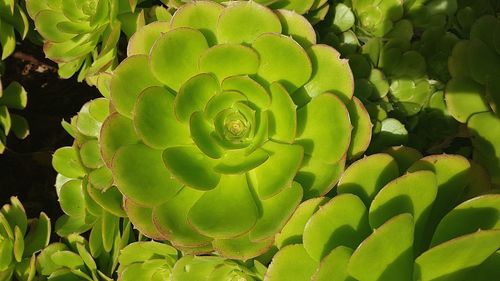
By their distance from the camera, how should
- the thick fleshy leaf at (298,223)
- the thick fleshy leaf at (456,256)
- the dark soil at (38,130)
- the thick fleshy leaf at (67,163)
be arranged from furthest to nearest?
the dark soil at (38,130)
the thick fleshy leaf at (67,163)
the thick fleshy leaf at (298,223)
the thick fleshy leaf at (456,256)

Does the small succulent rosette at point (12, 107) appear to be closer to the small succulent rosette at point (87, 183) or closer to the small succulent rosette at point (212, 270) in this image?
the small succulent rosette at point (87, 183)

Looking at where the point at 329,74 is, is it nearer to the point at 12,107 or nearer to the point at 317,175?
the point at 317,175

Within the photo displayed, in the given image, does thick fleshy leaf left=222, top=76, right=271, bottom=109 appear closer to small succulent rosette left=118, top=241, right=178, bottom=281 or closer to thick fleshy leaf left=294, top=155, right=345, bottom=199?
thick fleshy leaf left=294, top=155, right=345, bottom=199

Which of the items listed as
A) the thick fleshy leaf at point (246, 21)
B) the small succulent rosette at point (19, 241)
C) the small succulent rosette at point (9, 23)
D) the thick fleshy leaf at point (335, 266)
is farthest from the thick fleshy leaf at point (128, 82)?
the small succulent rosette at point (9, 23)

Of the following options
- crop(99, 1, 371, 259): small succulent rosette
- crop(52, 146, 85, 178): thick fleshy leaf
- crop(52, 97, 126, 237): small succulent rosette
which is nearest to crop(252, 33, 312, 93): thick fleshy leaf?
crop(99, 1, 371, 259): small succulent rosette

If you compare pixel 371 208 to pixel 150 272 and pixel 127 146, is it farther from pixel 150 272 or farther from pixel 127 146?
pixel 150 272
